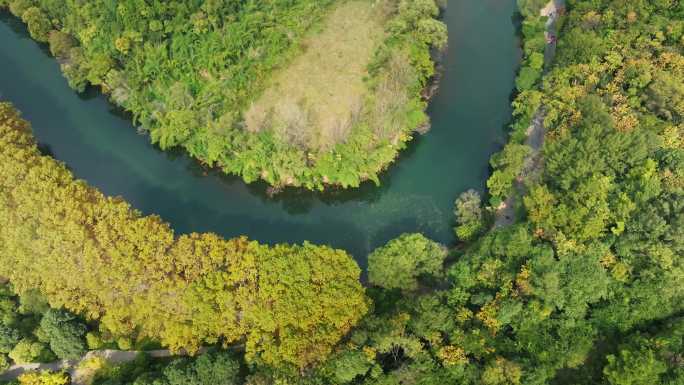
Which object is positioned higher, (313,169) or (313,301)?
(313,169)

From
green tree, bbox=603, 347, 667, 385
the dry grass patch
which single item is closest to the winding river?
the dry grass patch

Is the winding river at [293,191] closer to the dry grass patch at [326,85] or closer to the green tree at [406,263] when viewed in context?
the green tree at [406,263]

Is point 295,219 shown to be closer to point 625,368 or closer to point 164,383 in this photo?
point 164,383

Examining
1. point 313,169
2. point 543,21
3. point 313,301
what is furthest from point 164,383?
point 543,21

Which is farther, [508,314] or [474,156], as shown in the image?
[474,156]

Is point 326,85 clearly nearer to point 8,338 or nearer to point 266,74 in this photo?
point 266,74

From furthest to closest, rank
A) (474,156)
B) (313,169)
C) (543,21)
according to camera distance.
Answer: (543,21)
(474,156)
(313,169)

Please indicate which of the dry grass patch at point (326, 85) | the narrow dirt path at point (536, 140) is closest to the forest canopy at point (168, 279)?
the dry grass patch at point (326, 85)
